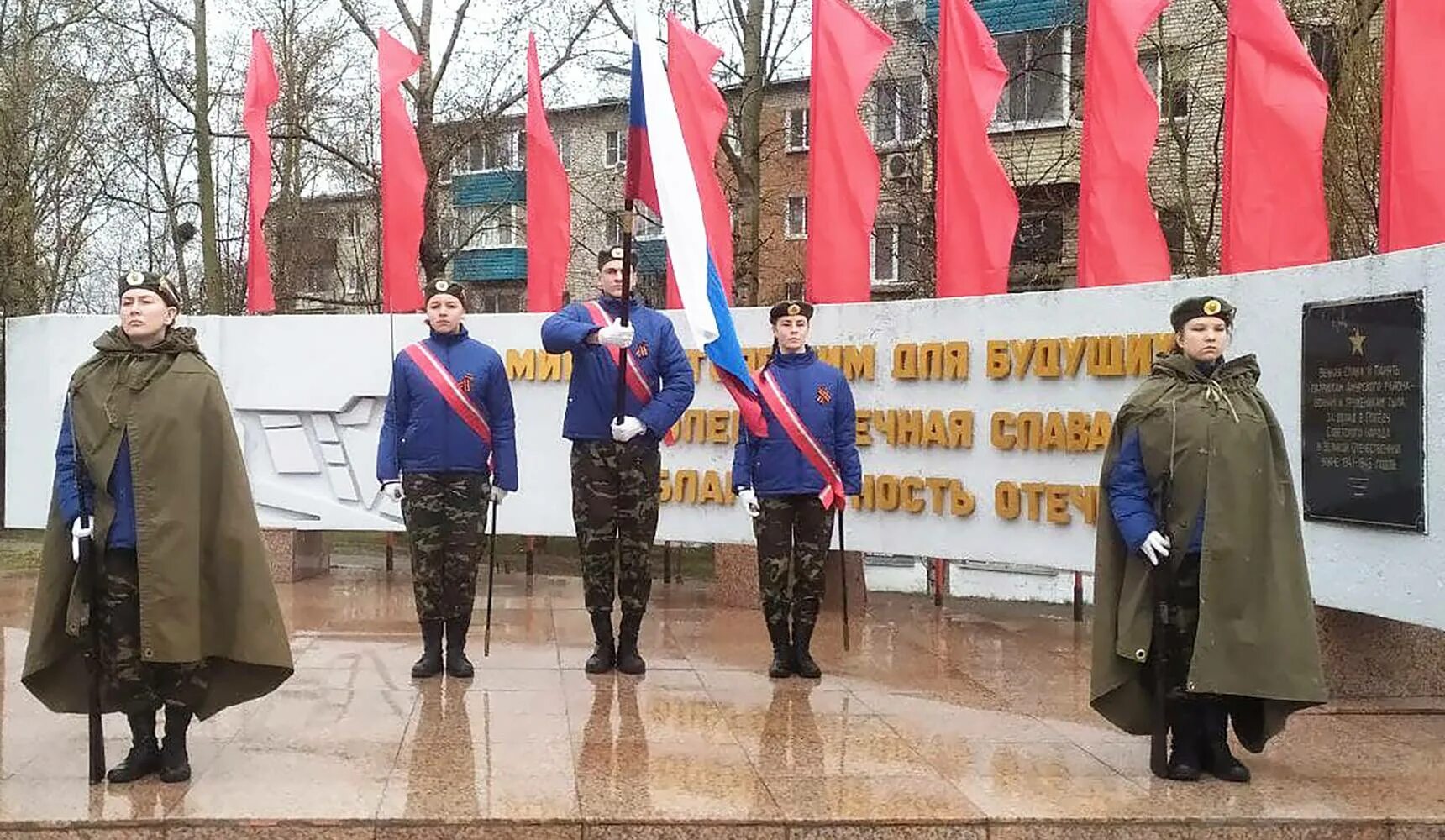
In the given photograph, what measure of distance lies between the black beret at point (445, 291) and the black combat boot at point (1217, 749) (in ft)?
12.3

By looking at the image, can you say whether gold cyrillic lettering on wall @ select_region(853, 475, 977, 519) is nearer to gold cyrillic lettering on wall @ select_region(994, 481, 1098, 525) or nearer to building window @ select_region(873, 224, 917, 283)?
gold cyrillic lettering on wall @ select_region(994, 481, 1098, 525)

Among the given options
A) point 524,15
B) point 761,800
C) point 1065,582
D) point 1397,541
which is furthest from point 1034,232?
point 761,800

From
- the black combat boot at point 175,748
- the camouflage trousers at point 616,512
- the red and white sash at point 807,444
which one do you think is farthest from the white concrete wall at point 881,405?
the black combat boot at point 175,748

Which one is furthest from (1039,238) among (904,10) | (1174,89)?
(1174,89)

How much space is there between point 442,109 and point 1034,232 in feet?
32.7

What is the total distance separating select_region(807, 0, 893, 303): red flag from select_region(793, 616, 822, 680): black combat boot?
325 cm

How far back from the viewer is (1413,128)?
6664 millimetres

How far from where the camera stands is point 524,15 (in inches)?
764

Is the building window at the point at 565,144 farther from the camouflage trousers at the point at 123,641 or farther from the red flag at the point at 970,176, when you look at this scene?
the camouflage trousers at the point at 123,641

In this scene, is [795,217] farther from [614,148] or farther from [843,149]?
[843,149]

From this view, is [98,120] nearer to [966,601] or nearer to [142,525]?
[966,601]

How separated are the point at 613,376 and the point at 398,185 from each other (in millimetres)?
4839

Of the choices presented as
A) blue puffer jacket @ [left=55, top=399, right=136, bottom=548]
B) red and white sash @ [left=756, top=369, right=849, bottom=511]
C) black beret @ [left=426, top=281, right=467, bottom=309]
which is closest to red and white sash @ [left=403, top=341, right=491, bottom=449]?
black beret @ [left=426, top=281, right=467, bottom=309]

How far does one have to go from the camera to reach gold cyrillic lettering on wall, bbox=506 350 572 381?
9.29 metres
